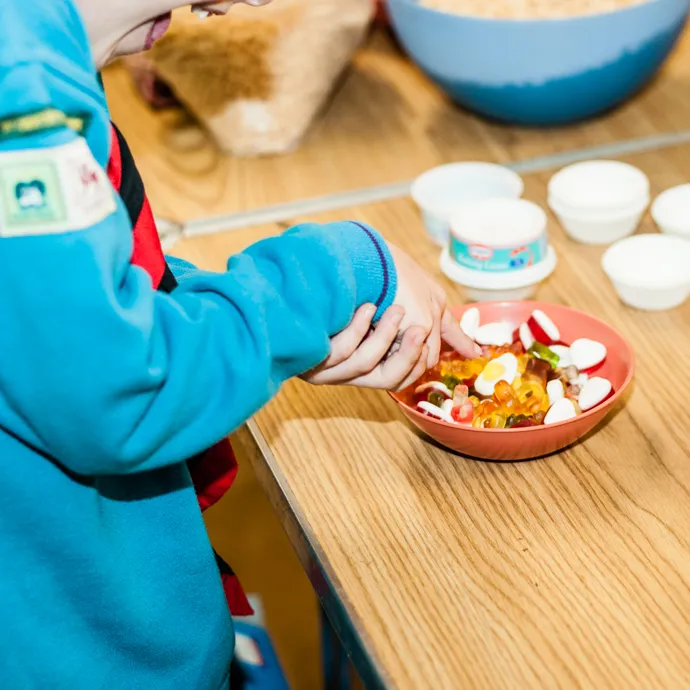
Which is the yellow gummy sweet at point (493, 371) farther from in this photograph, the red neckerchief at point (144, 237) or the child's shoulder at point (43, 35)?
the child's shoulder at point (43, 35)

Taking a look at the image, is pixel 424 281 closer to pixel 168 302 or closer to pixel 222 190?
pixel 168 302

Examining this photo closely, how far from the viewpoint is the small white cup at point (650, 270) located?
96cm

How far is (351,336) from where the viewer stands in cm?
73

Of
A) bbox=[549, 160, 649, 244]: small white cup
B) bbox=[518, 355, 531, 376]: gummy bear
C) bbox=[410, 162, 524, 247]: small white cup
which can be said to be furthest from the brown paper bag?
bbox=[518, 355, 531, 376]: gummy bear

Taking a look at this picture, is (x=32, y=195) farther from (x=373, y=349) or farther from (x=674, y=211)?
(x=674, y=211)

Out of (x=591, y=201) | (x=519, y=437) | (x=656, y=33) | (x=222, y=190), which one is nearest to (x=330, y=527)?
(x=519, y=437)

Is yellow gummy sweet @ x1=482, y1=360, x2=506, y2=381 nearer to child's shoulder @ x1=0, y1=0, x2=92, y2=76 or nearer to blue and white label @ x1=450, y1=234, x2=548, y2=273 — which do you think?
blue and white label @ x1=450, y1=234, x2=548, y2=273

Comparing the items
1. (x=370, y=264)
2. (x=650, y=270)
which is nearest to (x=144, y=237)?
(x=370, y=264)

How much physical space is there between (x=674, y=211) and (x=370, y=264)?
491 millimetres

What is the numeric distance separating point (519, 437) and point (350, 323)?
0.52 feet

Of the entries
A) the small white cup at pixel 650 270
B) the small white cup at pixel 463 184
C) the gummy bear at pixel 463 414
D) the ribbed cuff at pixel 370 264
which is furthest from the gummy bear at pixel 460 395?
the small white cup at pixel 463 184

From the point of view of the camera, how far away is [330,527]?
2.53ft

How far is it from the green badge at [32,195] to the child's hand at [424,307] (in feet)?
0.99

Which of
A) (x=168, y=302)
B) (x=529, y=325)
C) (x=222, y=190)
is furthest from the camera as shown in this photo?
(x=222, y=190)
